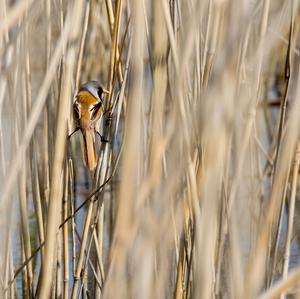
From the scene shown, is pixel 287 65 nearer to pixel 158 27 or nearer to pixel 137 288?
pixel 158 27

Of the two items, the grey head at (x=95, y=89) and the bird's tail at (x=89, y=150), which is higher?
the grey head at (x=95, y=89)

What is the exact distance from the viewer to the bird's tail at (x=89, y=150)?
2930 mm

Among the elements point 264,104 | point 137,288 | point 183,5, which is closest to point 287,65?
A: point 183,5

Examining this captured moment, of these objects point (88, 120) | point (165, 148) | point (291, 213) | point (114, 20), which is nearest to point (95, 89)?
point (88, 120)

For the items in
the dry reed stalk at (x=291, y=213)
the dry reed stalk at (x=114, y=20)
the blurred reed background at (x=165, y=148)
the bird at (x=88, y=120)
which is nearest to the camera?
the blurred reed background at (x=165, y=148)

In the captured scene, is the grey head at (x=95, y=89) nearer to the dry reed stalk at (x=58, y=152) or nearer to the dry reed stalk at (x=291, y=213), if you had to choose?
the dry reed stalk at (x=291, y=213)

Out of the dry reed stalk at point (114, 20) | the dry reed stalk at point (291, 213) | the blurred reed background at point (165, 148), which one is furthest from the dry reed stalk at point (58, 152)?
the dry reed stalk at point (291, 213)

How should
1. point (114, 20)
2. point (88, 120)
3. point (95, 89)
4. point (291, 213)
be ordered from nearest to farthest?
point (114, 20) < point (291, 213) < point (88, 120) < point (95, 89)

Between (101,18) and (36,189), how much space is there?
1.76 m

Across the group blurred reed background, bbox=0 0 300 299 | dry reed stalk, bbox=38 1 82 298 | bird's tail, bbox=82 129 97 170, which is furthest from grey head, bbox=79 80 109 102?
dry reed stalk, bbox=38 1 82 298

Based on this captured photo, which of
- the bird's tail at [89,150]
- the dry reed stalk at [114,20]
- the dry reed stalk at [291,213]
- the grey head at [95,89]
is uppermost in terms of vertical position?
the dry reed stalk at [114,20]

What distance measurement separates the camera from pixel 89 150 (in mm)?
2951

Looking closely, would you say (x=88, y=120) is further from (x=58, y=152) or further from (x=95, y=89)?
(x=58, y=152)

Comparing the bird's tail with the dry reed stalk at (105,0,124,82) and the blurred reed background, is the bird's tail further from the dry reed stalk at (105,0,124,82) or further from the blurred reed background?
the dry reed stalk at (105,0,124,82)
